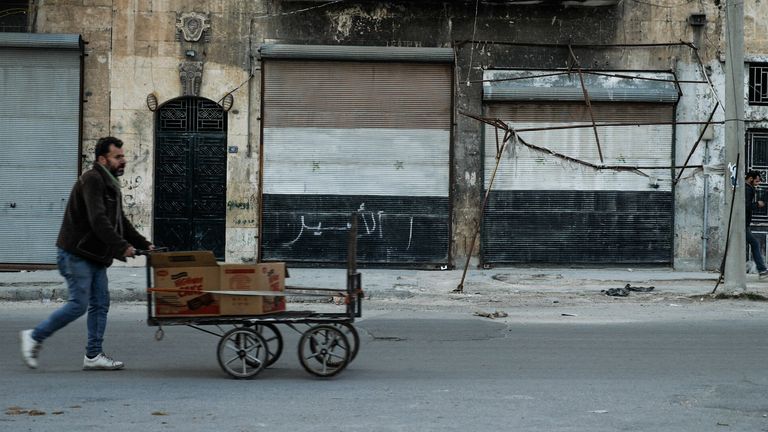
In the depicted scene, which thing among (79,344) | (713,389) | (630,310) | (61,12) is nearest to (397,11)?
(61,12)

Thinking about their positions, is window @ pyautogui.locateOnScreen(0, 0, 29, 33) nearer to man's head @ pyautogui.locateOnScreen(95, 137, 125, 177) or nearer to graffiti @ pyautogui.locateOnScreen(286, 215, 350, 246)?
graffiti @ pyautogui.locateOnScreen(286, 215, 350, 246)

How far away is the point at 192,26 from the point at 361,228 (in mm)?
4725

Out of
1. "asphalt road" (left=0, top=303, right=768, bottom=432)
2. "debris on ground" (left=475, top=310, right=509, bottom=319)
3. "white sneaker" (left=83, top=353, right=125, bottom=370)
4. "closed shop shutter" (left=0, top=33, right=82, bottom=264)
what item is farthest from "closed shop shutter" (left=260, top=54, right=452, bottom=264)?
"white sneaker" (left=83, top=353, right=125, bottom=370)

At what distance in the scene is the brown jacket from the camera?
771 cm

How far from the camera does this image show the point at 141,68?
17891mm

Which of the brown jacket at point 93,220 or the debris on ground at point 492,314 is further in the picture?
the debris on ground at point 492,314

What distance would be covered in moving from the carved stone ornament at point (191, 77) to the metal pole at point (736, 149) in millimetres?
9038

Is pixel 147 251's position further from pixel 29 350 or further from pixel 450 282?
pixel 450 282

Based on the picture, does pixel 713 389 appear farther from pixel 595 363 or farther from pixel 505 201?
pixel 505 201

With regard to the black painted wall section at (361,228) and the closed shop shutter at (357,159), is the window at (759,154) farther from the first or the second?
the black painted wall section at (361,228)

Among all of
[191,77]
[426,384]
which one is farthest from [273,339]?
[191,77]

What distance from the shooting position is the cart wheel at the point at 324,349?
25.8 feet

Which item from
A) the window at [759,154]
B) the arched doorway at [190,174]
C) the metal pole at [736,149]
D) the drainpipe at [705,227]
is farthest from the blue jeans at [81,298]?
the window at [759,154]

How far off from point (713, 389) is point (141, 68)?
12973 mm
